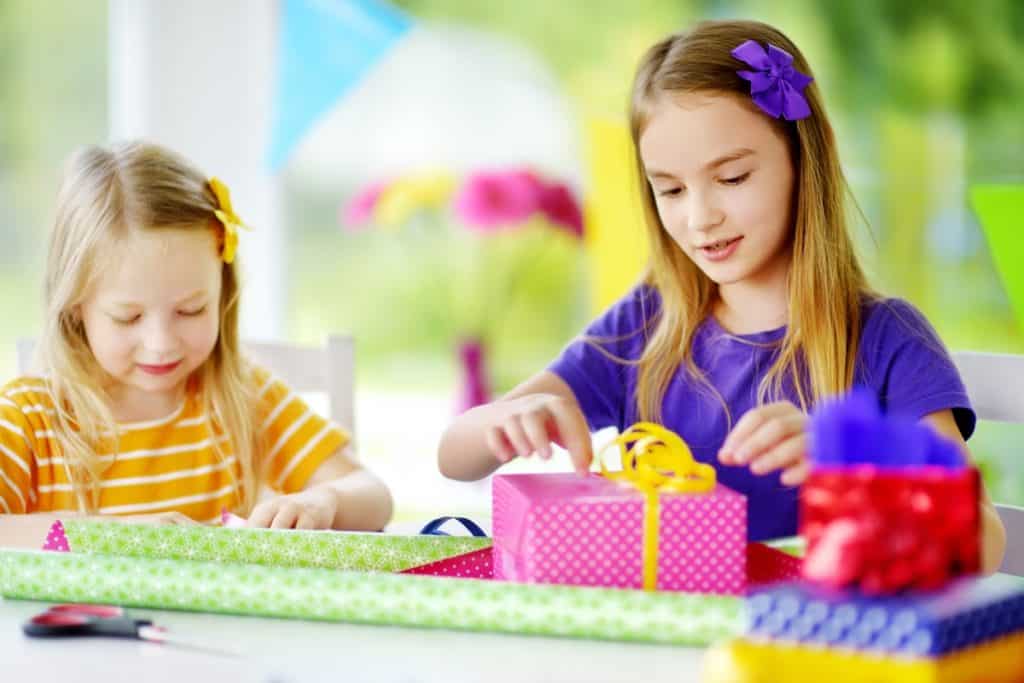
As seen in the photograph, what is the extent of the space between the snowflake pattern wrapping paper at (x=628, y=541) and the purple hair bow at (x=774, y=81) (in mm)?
482

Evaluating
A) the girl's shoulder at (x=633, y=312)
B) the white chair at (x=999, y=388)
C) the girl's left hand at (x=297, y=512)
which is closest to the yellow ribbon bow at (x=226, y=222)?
the girl's left hand at (x=297, y=512)

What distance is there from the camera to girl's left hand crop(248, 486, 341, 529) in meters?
1.15

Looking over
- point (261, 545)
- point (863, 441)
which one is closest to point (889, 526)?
point (863, 441)

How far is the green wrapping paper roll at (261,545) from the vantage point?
0.98 metres

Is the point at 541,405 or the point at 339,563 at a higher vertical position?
the point at 541,405

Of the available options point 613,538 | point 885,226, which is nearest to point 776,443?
point 613,538

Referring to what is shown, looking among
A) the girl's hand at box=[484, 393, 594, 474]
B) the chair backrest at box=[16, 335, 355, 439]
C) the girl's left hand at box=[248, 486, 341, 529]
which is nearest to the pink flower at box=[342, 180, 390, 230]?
the chair backrest at box=[16, 335, 355, 439]

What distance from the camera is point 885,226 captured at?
271cm

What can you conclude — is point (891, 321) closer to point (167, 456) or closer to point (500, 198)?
point (167, 456)

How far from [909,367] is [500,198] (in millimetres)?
1576

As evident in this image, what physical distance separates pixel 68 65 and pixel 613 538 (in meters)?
1.98

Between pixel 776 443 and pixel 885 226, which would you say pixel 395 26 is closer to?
pixel 885 226

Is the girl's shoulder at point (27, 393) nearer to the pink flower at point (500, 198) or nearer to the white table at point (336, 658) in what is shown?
the white table at point (336, 658)

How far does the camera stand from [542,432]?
1.05m
